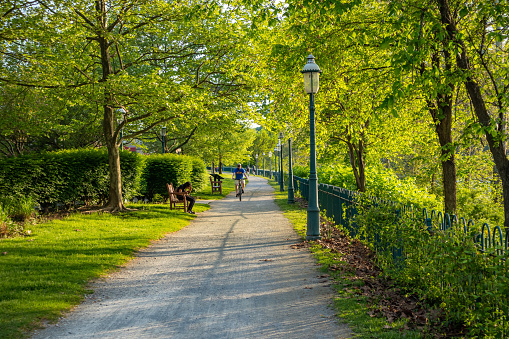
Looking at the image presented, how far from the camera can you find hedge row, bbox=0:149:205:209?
472 inches

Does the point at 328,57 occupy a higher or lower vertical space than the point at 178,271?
higher

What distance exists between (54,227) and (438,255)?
33.0ft

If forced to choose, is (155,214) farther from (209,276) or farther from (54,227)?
(209,276)

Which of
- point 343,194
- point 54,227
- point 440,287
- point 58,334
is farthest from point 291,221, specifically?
point 58,334

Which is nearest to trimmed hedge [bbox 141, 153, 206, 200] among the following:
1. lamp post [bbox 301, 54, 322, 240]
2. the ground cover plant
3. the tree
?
the tree

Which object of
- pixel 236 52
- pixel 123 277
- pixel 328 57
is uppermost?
pixel 236 52

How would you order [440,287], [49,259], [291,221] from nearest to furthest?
[440,287] → [49,259] → [291,221]

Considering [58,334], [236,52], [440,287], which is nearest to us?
[58,334]

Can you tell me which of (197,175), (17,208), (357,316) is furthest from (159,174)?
(357,316)

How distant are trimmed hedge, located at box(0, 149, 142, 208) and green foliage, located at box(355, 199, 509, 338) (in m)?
10.7

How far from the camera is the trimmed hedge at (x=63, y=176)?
39.2 feet

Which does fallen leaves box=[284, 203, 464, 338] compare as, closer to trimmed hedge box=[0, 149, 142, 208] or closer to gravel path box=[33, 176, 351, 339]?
gravel path box=[33, 176, 351, 339]

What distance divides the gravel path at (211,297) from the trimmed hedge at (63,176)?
5613mm

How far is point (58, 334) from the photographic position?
4371mm
